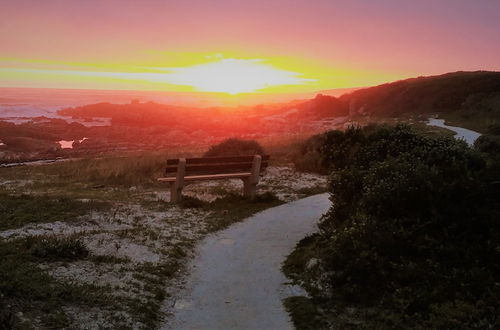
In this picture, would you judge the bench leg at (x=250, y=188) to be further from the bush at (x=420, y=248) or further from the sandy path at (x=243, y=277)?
the bush at (x=420, y=248)

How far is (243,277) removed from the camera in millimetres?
7418

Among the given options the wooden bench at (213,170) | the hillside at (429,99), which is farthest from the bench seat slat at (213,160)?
the hillside at (429,99)

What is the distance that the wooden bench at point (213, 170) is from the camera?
40.2 ft

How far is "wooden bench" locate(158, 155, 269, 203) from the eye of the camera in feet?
40.2

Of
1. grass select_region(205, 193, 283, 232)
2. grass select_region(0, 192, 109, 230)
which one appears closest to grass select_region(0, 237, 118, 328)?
grass select_region(0, 192, 109, 230)

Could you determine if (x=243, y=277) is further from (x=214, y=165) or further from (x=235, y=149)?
(x=235, y=149)

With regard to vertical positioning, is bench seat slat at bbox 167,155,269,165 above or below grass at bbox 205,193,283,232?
above

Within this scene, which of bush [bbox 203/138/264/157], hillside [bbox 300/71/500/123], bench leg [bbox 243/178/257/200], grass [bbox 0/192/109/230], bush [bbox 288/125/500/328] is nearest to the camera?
bush [bbox 288/125/500/328]

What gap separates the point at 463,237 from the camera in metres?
6.76

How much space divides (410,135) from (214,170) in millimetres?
5556

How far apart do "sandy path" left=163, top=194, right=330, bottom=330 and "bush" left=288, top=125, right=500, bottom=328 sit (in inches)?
28.9

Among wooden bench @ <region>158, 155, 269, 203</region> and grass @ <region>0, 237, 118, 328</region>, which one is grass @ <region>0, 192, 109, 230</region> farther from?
grass @ <region>0, 237, 118, 328</region>

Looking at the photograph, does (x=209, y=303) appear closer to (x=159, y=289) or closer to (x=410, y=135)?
(x=159, y=289)

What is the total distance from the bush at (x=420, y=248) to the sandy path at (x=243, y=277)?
28.9 inches
